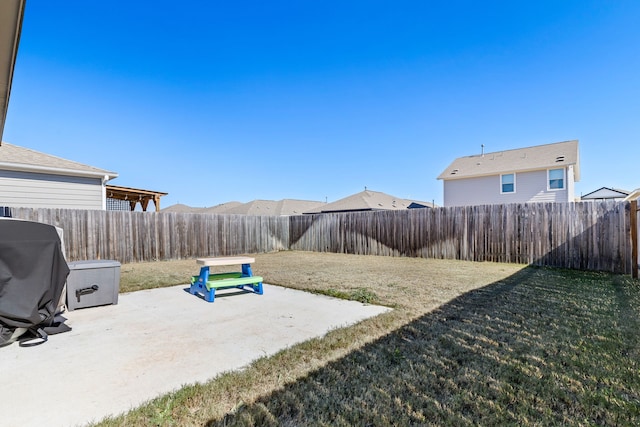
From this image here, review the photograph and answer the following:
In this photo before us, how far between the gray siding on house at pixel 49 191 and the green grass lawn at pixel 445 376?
36.8 ft

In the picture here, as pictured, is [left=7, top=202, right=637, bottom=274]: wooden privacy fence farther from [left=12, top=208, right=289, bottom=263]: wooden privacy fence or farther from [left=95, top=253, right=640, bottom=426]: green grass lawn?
[left=95, top=253, right=640, bottom=426]: green grass lawn

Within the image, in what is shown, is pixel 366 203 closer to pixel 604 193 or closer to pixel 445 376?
pixel 604 193

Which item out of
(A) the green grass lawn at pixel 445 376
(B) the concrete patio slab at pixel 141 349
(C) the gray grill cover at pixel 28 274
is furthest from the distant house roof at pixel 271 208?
(A) the green grass lawn at pixel 445 376

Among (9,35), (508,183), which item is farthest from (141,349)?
(508,183)

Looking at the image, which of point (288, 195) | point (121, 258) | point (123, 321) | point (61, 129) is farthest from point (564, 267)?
point (288, 195)

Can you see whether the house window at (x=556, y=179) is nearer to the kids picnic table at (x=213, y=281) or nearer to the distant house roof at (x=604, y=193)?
the distant house roof at (x=604, y=193)

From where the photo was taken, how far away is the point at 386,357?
2607 mm

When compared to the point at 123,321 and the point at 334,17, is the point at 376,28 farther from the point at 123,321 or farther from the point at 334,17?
the point at 123,321

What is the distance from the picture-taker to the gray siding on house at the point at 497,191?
14.4 metres

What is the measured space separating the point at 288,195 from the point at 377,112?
2205 centimetres

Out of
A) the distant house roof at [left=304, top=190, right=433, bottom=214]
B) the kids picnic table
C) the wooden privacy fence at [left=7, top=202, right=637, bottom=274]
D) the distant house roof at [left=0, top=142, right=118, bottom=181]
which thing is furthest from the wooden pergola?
the distant house roof at [left=304, top=190, right=433, bottom=214]

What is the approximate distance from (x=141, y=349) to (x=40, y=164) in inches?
397

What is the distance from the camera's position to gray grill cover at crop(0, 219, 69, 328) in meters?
2.83

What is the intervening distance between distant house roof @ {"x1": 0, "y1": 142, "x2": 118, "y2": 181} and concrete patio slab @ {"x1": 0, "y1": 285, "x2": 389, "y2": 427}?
7.89 metres
